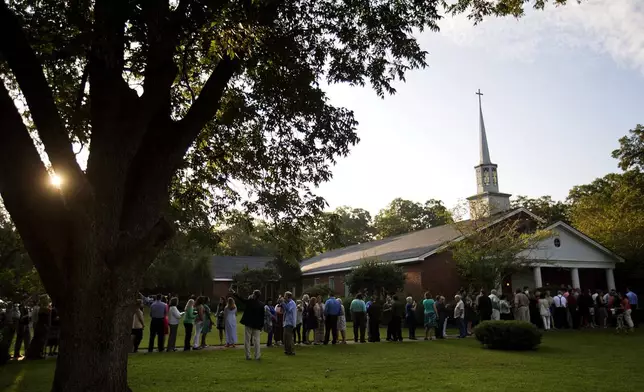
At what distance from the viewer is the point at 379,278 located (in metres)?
26.6

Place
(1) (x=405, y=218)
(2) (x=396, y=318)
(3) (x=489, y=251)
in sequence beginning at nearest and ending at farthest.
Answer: (2) (x=396, y=318) → (3) (x=489, y=251) → (1) (x=405, y=218)

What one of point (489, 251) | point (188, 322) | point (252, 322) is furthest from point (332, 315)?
point (489, 251)

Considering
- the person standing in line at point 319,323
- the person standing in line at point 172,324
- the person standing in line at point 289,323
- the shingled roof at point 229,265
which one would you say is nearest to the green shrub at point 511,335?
the person standing in line at point 319,323

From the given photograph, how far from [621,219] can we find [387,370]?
99.8 ft

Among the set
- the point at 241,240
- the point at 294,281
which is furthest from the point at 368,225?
the point at 294,281

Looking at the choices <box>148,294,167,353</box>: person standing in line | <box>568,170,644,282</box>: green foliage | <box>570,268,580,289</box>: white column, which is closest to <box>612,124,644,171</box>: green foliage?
<box>568,170,644,282</box>: green foliage

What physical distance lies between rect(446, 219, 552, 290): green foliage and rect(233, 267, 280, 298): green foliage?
58.2 ft

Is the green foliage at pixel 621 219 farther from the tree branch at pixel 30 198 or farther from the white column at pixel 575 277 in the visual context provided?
the tree branch at pixel 30 198

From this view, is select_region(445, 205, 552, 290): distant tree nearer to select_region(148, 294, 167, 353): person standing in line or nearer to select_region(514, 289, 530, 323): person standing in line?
select_region(514, 289, 530, 323): person standing in line

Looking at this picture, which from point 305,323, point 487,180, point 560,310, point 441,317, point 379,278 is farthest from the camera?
point 487,180

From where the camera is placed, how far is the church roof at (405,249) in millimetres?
27938

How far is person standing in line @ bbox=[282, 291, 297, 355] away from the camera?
14.7 metres

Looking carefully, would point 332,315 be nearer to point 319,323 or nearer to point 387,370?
point 319,323

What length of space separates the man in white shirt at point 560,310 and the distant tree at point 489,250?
2.57 meters
